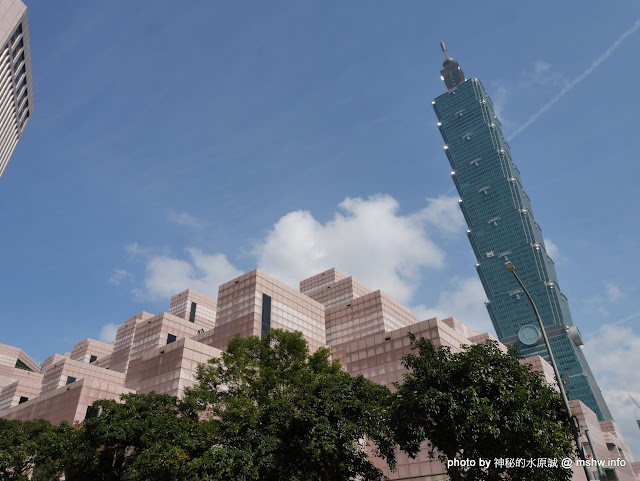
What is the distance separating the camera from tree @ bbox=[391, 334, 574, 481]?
2572 centimetres

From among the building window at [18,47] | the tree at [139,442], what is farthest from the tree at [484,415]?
the building window at [18,47]

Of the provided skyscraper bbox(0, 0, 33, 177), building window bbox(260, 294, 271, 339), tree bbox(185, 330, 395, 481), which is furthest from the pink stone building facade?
skyscraper bbox(0, 0, 33, 177)

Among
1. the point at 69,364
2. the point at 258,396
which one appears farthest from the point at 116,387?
the point at 69,364

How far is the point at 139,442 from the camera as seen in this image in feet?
128

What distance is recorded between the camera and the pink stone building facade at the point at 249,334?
69250 millimetres

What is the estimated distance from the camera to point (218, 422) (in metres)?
36.4

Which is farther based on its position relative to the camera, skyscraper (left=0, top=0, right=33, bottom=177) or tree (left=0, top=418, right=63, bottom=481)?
skyscraper (left=0, top=0, right=33, bottom=177)

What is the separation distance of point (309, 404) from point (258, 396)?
441 inches

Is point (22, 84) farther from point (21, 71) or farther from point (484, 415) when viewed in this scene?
point (484, 415)

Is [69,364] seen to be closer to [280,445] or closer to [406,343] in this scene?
[406,343]

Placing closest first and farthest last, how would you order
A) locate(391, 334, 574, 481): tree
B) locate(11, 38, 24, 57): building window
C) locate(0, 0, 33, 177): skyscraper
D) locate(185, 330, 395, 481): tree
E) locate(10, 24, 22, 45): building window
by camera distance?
1. locate(391, 334, 574, 481): tree
2. locate(185, 330, 395, 481): tree
3. locate(0, 0, 33, 177): skyscraper
4. locate(10, 24, 22, 45): building window
5. locate(11, 38, 24, 57): building window

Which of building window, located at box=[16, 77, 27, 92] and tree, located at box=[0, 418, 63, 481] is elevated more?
building window, located at box=[16, 77, 27, 92]

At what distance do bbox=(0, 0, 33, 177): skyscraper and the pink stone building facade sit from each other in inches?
1953

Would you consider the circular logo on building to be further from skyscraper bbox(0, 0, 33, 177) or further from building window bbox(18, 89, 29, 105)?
building window bbox(18, 89, 29, 105)
